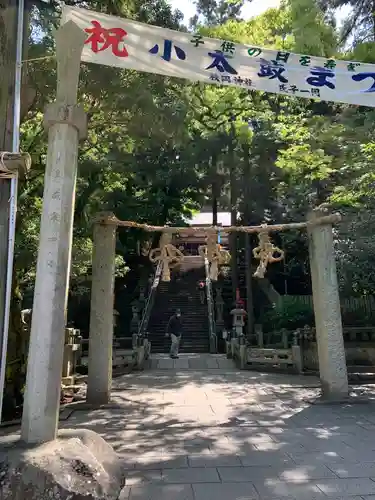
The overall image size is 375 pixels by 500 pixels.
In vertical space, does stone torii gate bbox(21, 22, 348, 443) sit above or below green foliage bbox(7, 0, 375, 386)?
below

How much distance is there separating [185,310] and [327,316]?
1572 cm

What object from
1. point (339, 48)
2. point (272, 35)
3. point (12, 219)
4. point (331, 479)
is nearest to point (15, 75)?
point (12, 219)

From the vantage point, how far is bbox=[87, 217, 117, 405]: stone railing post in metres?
8.15

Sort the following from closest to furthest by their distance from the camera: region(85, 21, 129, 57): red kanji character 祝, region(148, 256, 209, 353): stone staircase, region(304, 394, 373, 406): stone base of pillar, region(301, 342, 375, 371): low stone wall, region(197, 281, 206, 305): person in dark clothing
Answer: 1. region(85, 21, 129, 57): red kanji character 祝
2. region(304, 394, 373, 406): stone base of pillar
3. region(301, 342, 375, 371): low stone wall
4. region(148, 256, 209, 353): stone staircase
5. region(197, 281, 206, 305): person in dark clothing

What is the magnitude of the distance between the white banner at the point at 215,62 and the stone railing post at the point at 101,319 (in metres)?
3.32

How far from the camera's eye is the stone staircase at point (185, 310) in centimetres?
2003

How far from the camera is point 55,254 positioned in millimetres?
4137

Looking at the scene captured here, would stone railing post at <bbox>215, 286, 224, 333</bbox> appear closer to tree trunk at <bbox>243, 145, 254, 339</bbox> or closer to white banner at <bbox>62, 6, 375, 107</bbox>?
tree trunk at <bbox>243, 145, 254, 339</bbox>

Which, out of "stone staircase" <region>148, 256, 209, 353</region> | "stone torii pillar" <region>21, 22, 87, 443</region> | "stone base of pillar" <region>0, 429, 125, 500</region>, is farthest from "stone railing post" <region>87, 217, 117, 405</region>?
"stone staircase" <region>148, 256, 209, 353</region>

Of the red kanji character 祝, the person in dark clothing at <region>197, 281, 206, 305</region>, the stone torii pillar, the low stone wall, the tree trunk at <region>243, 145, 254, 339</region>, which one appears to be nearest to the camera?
the stone torii pillar

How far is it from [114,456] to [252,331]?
57.0 feet

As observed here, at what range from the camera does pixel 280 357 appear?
41.8 feet

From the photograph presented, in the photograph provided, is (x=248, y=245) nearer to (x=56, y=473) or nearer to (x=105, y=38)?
(x=105, y=38)

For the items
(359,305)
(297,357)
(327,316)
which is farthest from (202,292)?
(327,316)
